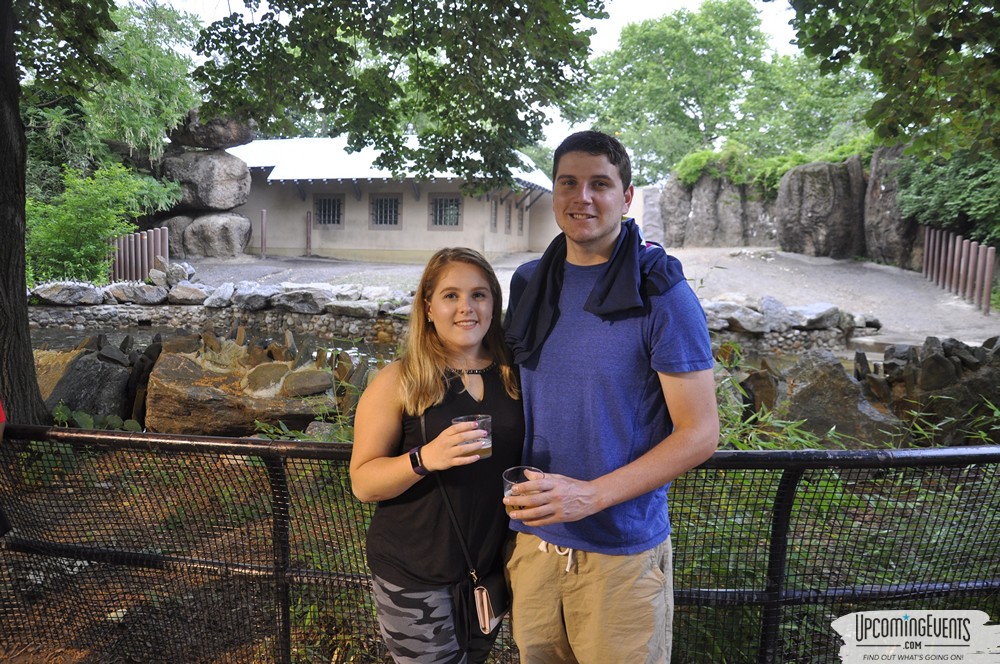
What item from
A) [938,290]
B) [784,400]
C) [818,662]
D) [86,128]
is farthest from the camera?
[86,128]

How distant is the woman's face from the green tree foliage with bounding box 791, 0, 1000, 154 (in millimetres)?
3056

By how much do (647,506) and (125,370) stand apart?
5.71 m

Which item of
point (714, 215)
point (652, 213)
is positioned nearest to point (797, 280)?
point (714, 215)

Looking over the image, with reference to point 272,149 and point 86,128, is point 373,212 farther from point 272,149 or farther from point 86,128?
point 86,128

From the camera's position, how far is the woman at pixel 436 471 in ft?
5.75

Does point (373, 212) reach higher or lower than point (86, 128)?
lower

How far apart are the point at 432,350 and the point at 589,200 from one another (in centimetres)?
52

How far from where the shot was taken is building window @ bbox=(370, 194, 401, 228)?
86.5 ft

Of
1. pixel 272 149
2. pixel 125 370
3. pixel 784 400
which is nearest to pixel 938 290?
pixel 784 400

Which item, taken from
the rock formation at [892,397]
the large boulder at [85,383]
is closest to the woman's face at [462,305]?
the rock formation at [892,397]

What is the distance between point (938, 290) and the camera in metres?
17.5

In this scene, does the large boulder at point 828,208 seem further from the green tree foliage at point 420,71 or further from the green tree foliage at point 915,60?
the green tree foliage at point 915,60

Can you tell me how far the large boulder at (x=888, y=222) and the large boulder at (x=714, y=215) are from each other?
4.45 m

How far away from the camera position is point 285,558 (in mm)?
2365
